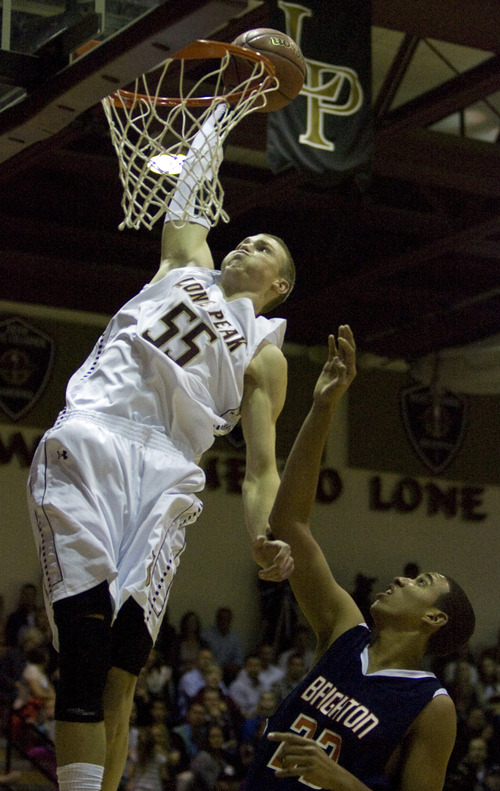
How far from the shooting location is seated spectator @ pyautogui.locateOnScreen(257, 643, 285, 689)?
35.4 feet

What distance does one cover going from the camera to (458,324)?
13672mm

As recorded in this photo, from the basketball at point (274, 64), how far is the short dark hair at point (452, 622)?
190cm

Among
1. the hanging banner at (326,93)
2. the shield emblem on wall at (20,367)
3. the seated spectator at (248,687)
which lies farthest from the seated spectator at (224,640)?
the hanging banner at (326,93)

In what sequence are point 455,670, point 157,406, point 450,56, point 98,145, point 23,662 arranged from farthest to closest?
point 455,670 → point 450,56 → point 98,145 → point 23,662 → point 157,406

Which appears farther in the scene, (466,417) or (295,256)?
(466,417)

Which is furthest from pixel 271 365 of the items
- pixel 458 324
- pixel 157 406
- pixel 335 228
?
pixel 458 324

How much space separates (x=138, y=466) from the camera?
3420 mm

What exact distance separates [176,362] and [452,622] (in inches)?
46.3

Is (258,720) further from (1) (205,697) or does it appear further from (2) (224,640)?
(2) (224,640)

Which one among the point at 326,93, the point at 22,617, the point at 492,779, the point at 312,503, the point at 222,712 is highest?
the point at 326,93

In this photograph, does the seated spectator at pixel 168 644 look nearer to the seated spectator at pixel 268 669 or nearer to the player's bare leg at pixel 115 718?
the seated spectator at pixel 268 669

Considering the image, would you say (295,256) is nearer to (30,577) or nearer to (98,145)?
(98,145)

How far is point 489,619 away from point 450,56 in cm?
698

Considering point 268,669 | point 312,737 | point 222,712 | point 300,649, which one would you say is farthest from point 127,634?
point 300,649
